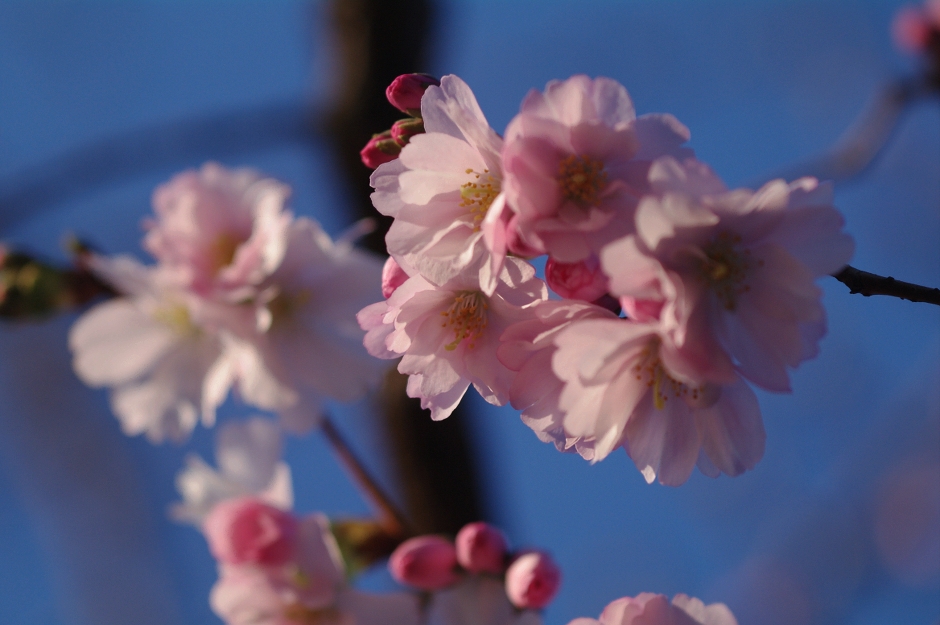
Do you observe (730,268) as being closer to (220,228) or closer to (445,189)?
(445,189)

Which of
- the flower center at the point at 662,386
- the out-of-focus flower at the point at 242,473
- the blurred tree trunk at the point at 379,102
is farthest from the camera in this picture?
the blurred tree trunk at the point at 379,102

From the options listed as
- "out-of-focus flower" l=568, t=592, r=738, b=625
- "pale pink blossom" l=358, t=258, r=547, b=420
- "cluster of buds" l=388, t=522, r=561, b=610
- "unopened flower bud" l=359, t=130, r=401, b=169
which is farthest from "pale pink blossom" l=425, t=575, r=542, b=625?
"unopened flower bud" l=359, t=130, r=401, b=169

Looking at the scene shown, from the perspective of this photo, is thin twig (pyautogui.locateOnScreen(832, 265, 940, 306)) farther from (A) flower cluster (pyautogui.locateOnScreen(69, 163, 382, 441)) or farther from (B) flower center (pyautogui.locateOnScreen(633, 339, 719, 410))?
(A) flower cluster (pyautogui.locateOnScreen(69, 163, 382, 441))

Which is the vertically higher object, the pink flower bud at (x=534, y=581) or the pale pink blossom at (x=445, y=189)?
the pale pink blossom at (x=445, y=189)

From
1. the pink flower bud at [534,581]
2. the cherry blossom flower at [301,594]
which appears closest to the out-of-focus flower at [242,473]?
the cherry blossom flower at [301,594]

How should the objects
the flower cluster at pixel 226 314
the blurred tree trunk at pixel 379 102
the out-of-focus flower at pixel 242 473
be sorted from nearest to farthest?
the flower cluster at pixel 226 314
the out-of-focus flower at pixel 242 473
the blurred tree trunk at pixel 379 102

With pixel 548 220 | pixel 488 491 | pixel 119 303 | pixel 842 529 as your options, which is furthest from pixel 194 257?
pixel 842 529

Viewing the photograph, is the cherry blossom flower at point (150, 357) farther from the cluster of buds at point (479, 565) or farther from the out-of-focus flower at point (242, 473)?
the cluster of buds at point (479, 565)
